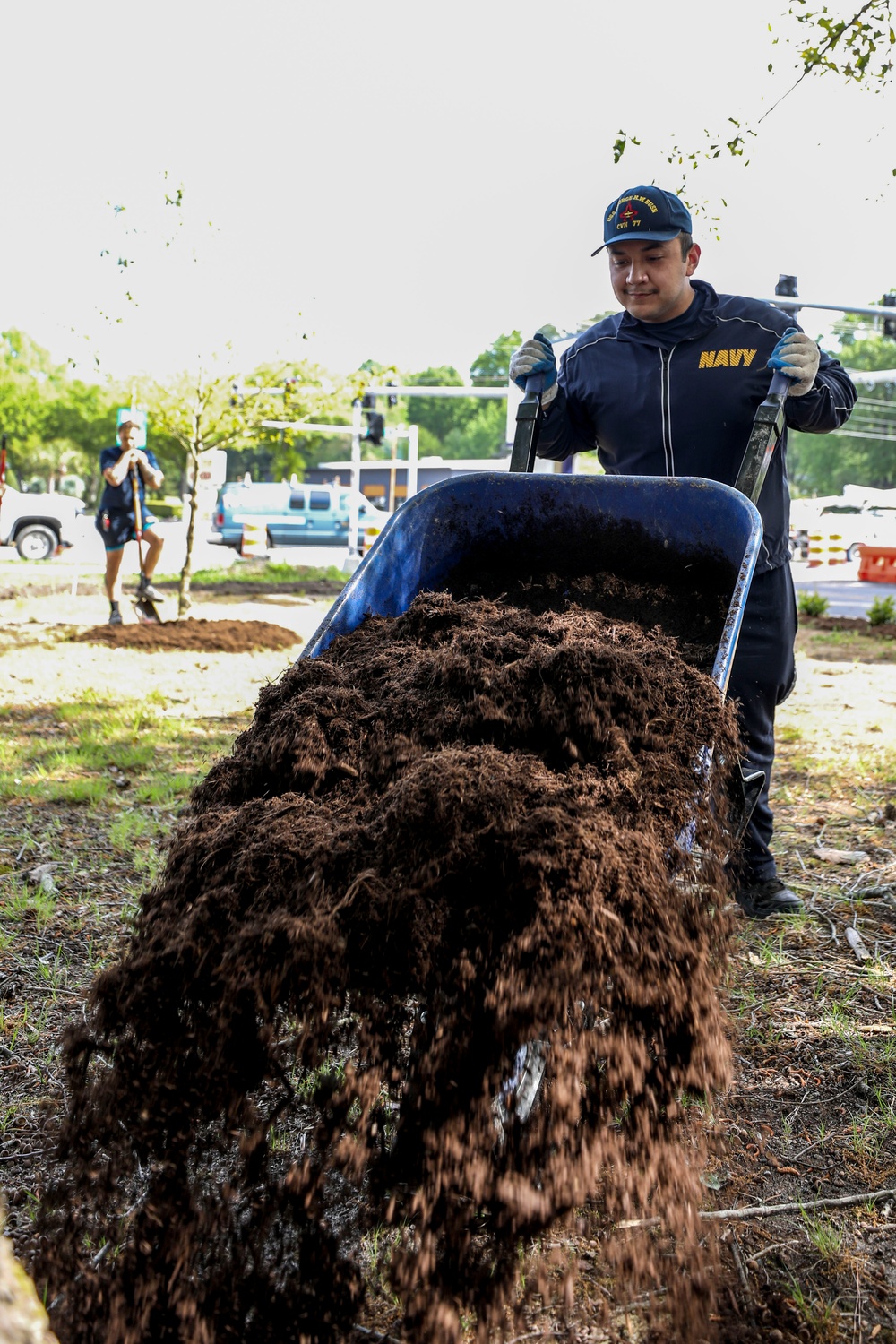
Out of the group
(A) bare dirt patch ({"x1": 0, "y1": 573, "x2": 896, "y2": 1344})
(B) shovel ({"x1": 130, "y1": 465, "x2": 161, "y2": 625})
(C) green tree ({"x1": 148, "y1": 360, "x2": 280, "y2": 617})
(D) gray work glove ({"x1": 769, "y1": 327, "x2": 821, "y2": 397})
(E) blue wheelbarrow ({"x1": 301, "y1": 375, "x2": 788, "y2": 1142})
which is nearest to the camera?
(A) bare dirt patch ({"x1": 0, "y1": 573, "x2": 896, "y2": 1344})

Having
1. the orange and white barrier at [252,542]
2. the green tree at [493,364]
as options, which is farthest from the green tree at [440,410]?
the orange and white barrier at [252,542]

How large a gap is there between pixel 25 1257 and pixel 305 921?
870 mm

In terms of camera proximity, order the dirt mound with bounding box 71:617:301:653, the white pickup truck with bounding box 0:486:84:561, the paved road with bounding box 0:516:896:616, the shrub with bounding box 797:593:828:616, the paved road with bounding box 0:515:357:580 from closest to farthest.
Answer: the dirt mound with bounding box 71:617:301:653 → the shrub with bounding box 797:593:828:616 → the paved road with bounding box 0:516:896:616 → the paved road with bounding box 0:515:357:580 → the white pickup truck with bounding box 0:486:84:561

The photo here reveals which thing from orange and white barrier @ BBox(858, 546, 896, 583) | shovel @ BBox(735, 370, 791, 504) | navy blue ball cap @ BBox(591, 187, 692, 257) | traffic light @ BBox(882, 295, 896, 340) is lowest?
orange and white barrier @ BBox(858, 546, 896, 583)

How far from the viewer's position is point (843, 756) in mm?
5969

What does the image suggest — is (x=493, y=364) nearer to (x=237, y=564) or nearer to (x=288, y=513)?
(x=288, y=513)

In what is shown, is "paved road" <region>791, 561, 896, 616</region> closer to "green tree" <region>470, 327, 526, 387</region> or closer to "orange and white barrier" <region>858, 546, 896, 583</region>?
"orange and white barrier" <region>858, 546, 896, 583</region>

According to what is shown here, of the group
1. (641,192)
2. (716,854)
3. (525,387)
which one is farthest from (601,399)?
(716,854)

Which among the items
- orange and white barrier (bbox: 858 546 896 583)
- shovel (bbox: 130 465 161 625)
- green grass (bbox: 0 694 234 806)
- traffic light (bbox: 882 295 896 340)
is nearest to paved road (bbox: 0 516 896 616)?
orange and white barrier (bbox: 858 546 896 583)

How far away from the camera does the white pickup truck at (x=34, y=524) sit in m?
21.8

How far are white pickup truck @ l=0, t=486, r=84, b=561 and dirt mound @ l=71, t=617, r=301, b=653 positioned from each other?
1325 cm

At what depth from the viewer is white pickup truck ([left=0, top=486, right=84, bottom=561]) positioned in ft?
71.6

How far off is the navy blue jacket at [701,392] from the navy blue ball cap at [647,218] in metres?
0.26

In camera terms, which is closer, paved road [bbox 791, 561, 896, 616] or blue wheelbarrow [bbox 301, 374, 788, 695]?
blue wheelbarrow [bbox 301, 374, 788, 695]
